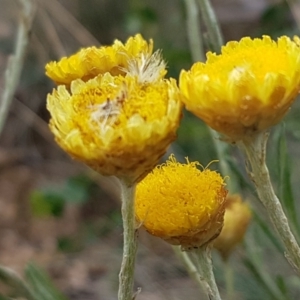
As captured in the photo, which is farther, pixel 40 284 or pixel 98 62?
pixel 40 284

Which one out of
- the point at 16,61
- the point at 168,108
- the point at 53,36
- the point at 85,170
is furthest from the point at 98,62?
the point at 85,170

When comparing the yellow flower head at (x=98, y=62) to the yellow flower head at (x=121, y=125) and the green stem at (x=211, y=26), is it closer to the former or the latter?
the yellow flower head at (x=121, y=125)

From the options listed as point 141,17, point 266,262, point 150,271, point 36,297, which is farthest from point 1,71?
point 36,297

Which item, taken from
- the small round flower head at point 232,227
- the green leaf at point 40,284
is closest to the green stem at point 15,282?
the green leaf at point 40,284

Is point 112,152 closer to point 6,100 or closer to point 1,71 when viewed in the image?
point 6,100

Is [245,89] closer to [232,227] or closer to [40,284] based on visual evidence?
[232,227]

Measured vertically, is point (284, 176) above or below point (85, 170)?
above
